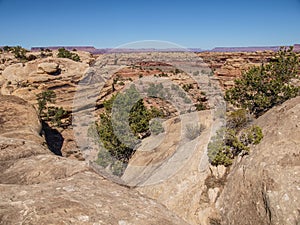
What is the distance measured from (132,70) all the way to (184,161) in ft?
228

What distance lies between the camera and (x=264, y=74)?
20484mm

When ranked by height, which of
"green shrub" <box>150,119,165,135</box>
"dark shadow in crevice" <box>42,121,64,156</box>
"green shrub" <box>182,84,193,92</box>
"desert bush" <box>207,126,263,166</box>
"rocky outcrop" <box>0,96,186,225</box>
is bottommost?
"dark shadow in crevice" <box>42,121,64,156</box>

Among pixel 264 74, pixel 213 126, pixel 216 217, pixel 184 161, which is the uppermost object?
pixel 264 74

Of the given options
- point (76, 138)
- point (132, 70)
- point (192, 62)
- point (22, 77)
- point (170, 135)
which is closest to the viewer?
point (170, 135)

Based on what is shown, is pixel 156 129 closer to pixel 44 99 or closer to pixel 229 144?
pixel 229 144

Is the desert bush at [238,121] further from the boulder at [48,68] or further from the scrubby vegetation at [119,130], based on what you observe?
the boulder at [48,68]

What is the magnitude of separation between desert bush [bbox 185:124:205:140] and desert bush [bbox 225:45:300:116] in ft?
12.3

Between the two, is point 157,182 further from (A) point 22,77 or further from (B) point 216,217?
(A) point 22,77

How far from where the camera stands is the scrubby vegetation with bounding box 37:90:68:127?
36.2 m

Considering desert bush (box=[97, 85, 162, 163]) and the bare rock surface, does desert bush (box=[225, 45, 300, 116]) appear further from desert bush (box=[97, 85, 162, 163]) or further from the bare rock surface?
desert bush (box=[97, 85, 162, 163])

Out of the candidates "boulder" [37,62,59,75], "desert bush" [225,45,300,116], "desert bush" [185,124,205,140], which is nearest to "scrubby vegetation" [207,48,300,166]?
"desert bush" [225,45,300,116]

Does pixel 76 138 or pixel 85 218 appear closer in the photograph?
pixel 85 218

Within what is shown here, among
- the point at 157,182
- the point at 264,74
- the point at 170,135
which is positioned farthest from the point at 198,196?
the point at 264,74

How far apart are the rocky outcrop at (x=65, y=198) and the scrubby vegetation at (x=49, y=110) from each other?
2589 cm
